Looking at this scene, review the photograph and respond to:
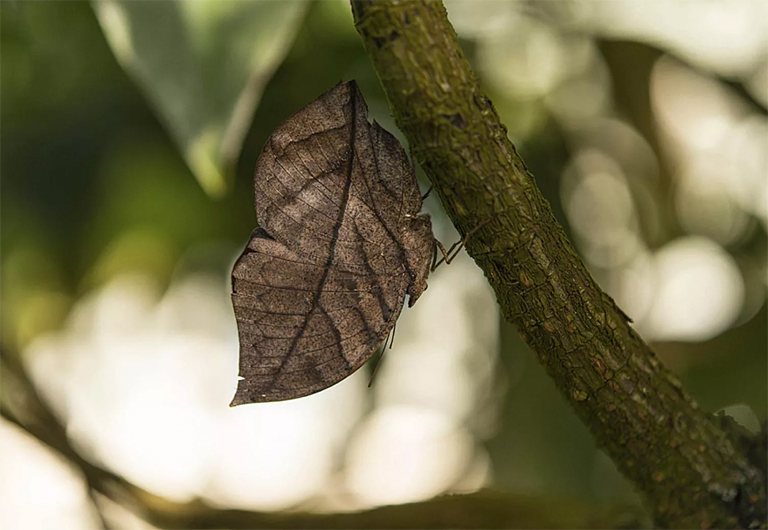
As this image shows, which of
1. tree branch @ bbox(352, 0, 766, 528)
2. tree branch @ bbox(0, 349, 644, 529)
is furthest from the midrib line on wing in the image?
tree branch @ bbox(0, 349, 644, 529)

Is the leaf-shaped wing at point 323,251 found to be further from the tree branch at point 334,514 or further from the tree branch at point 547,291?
the tree branch at point 334,514

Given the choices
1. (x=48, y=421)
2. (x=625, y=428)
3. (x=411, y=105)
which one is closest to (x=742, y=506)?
(x=625, y=428)

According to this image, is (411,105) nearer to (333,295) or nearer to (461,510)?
(333,295)

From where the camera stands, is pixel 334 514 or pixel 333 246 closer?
pixel 333 246

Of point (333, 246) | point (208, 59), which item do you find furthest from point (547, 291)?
point (208, 59)

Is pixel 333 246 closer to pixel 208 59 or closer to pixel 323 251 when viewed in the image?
pixel 323 251

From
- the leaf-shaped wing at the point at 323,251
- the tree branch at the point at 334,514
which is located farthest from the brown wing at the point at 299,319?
the tree branch at the point at 334,514
